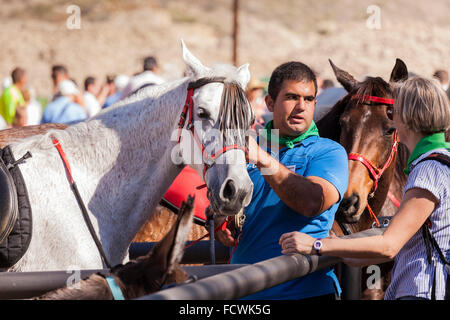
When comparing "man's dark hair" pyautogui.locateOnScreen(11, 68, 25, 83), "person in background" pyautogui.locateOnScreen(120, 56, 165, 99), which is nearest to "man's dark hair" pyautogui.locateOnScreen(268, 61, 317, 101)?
"person in background" pyautogui.locateOnScreen(120, 56, 165, 99)

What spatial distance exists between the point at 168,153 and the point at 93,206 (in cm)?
50

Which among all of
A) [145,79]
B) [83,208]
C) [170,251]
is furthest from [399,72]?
[145,79]

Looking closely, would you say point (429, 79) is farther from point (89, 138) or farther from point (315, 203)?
point (89, 138)

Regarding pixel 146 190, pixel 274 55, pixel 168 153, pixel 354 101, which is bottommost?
pixel 146 190

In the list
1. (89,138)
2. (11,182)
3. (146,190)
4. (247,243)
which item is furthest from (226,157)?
(11,182)

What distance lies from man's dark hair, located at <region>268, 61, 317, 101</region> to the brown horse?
939 mm

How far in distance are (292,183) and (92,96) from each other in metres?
9.78

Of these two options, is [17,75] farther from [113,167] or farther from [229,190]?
[229,190]

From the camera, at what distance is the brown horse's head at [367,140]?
A: 3699 mm

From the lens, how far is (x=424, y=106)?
8.09ft

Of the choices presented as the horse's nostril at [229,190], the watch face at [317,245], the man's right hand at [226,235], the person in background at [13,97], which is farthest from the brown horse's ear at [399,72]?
the person in background at [13,97]

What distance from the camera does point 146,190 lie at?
3.30 m

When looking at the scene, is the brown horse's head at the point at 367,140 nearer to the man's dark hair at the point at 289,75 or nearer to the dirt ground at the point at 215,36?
the man's dark hair at the point at 289,75
